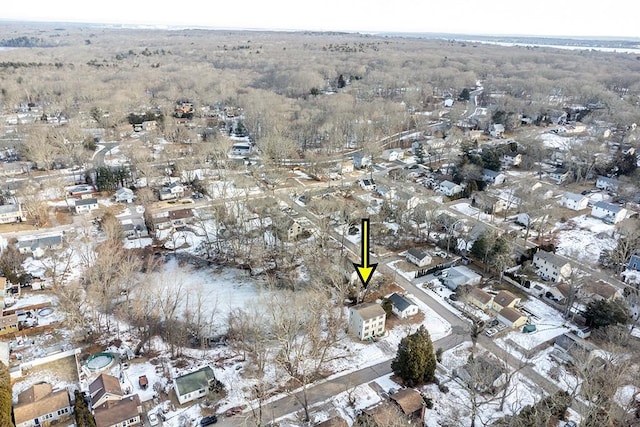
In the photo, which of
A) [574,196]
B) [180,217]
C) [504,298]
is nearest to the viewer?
[504,298]

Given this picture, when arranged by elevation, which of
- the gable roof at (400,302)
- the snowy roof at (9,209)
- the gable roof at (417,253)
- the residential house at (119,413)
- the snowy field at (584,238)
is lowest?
the snowy field at (584,238)

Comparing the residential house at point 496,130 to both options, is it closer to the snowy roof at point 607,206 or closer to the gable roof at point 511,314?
the snowy roof at point 607,206

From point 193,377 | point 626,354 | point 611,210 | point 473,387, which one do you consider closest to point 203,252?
point 193,377

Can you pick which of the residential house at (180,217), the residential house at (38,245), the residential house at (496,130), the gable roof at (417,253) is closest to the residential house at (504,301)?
the gable roof at (417,253)

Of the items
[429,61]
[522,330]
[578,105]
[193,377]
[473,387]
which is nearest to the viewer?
[473,387]

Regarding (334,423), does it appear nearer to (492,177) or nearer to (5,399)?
(5,399)

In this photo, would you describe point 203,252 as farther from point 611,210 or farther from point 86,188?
point 611,210

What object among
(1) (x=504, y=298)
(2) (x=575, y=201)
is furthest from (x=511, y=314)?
(2) (x=575, y=201)
